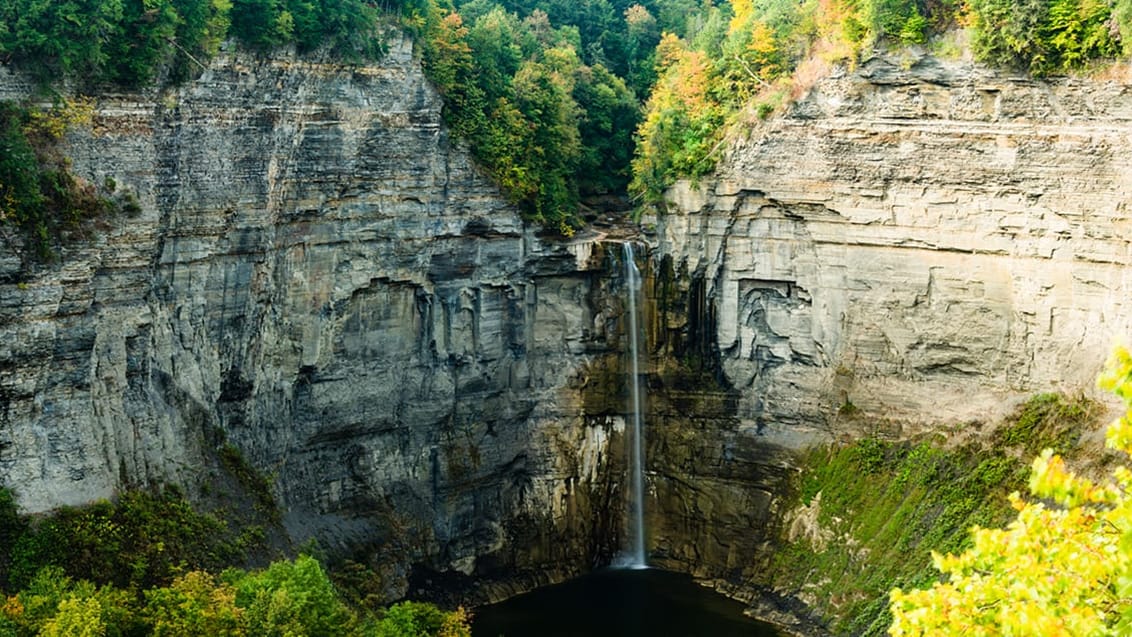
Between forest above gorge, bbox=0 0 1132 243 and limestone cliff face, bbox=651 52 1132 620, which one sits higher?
forest above gorge, bbox=0 0 1132 243

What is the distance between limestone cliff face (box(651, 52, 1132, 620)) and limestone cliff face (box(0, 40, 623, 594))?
138 inches

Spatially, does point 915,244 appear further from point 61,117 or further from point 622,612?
point 61,117

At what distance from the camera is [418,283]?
38.4 m

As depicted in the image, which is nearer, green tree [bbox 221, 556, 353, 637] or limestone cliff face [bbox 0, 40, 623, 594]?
green tree [bbox 221, 556, 353, 637]

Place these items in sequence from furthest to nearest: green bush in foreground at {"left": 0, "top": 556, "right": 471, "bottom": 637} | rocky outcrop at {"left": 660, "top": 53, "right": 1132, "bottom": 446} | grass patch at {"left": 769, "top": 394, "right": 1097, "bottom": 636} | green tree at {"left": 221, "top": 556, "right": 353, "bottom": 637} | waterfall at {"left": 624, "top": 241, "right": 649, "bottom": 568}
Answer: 1. waterfall at {"left": 624, "top": 241, "right": 649, "bottom": 568}
2. grass patch at {"left": 769, "top": 394, "right": 1097, "bottom": 636}
3. rocky outcrop at {"left": 660, "top": 53, "right": 1132, "bottom": 446}
4. green tree at {"left": 221, "top": 556, "right": 353, "bottom": 637}
5. green bush in foreground at {"left": 0, "top": 556, "right": 471, "bottom": 637}

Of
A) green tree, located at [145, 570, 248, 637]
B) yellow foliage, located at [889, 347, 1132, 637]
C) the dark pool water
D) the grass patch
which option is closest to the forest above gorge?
green tree, located at [145, 570, 248, 637]

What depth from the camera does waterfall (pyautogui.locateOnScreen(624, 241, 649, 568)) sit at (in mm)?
41906

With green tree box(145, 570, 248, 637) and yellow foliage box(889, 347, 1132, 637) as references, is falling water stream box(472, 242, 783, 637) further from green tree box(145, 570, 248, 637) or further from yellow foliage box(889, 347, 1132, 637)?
yellow foliage box(889, 347, 1132, 637)

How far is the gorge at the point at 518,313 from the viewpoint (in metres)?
31.6

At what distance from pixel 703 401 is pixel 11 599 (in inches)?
868

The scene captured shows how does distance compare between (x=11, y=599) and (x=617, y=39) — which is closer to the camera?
(x=11, y=599)

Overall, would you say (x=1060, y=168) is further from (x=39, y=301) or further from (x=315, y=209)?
(x=39, y=301)

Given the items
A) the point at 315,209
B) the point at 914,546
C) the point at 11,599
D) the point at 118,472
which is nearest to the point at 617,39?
the point at 315,209

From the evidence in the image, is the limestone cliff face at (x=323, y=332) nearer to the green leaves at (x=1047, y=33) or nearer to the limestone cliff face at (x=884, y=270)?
the limestone cliff face at (x=884, y=270)
